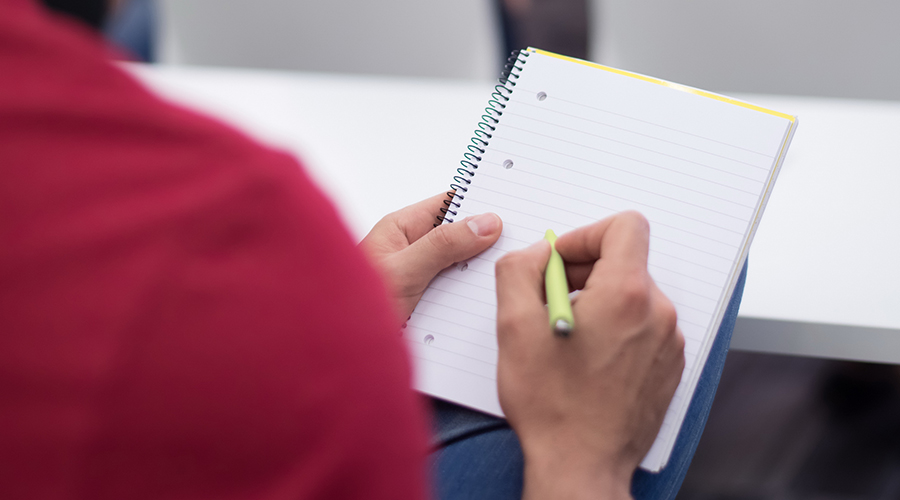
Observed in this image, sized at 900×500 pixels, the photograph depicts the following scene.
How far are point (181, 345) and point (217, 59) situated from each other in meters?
1.09

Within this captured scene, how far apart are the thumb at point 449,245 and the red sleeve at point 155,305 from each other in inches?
A: 10.6

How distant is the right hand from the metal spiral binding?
0.13 meters

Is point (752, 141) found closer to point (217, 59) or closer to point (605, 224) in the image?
point (605, 224)

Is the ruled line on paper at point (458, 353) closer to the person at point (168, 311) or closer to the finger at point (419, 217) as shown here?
the finger at point (419, 217)

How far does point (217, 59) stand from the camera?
1.11m

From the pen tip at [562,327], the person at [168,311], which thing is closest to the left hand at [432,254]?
the pen tip at [562,327]

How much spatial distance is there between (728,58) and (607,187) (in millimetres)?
659

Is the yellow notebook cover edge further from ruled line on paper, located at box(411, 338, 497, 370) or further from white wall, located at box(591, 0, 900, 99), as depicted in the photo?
white wall, located at box(591, 0, 900, 99)

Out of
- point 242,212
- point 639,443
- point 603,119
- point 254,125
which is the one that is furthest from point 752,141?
point 254,125

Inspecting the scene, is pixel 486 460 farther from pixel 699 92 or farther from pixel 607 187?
pixel 699 92

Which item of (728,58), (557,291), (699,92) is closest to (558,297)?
(557,291)

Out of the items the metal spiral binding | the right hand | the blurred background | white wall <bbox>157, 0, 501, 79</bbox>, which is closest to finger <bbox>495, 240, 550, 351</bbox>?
the right hand

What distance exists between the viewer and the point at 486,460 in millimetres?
431

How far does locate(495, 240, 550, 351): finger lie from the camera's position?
367 mm
